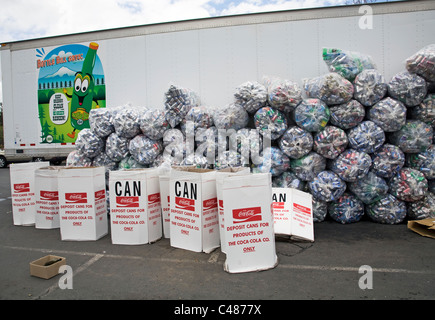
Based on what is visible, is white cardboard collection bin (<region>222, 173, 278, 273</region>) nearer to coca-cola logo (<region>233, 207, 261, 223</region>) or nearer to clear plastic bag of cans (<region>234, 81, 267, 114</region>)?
coca-cola logo (<region>233, 207, 261, 223</region>)

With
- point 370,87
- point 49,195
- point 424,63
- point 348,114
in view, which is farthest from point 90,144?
point 424,63

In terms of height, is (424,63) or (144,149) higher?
(424,63)

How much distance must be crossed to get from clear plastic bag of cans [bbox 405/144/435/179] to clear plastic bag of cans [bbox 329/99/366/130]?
1077 mm

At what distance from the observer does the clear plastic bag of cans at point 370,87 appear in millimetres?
4871

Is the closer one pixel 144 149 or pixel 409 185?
pixel 409 185

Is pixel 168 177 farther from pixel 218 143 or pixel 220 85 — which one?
pixel 220 85

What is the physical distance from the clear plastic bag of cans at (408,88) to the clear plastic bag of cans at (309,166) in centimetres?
146

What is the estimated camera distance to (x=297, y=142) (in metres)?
5.02

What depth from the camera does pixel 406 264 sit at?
11.7 feet

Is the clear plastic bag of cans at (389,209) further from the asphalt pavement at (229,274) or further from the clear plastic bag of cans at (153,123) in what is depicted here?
the clear plastic bag of cans at (153,123)

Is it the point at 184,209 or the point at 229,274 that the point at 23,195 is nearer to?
the point at 184,209

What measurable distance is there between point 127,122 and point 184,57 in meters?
1.66

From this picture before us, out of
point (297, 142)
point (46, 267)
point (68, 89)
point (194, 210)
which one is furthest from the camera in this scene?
point (68, 89)
